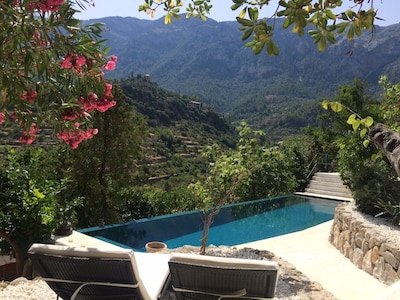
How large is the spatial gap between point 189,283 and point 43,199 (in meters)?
2.69

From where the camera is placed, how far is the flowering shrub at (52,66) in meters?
2.03

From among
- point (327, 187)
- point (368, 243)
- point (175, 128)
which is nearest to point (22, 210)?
point (368, 243)

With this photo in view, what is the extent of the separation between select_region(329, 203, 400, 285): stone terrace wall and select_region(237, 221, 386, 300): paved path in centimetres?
12

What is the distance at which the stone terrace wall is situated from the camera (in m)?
5.25

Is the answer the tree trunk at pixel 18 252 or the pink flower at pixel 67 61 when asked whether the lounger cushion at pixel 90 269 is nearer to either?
the pink flower at pixel 67 61

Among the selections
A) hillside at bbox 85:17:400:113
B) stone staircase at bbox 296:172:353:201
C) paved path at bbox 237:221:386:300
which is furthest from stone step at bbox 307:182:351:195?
hillside at bbox 85:17:400:113

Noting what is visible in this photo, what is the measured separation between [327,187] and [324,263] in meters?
8.08

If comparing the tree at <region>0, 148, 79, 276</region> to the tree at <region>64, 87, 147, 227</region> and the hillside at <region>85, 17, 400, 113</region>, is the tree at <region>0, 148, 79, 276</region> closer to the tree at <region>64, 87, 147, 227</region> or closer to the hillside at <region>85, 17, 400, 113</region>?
the tree at <region>64, 87, 147, 227</region>

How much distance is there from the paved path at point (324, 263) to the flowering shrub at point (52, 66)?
12.0 ft

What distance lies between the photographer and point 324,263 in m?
6.20

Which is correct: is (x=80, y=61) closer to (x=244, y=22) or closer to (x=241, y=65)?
(x=244, y=22)

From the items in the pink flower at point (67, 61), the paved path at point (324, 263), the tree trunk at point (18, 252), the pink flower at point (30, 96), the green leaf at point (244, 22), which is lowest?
the paved path at point (324, 263)

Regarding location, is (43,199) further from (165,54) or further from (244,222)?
(165,54)

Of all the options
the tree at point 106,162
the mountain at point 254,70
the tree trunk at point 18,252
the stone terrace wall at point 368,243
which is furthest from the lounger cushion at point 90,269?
the mountain at point 254,70
